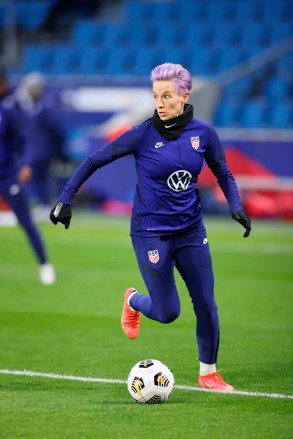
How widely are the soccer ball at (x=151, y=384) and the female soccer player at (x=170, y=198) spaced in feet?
1.77

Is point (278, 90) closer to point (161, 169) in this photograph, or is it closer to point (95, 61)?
point (95, 61)

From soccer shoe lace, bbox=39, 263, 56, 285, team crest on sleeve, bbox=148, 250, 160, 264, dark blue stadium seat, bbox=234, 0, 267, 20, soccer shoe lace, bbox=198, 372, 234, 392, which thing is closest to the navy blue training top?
team crest on sleeve, bbox=148, 250, 160, 264

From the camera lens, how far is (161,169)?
23.3ft

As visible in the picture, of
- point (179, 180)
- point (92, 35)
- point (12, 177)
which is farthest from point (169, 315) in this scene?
point (92, 35)

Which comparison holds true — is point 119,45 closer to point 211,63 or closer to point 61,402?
point 211,63

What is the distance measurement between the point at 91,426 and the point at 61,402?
0.78 m

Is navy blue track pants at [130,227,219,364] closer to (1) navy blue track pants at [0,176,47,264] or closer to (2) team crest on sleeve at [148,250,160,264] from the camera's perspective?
(2) team crest on sleeve at [148,250,160,264]

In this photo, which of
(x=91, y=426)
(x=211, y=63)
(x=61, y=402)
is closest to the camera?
(x=91, y=426)

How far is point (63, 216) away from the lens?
7090 mm

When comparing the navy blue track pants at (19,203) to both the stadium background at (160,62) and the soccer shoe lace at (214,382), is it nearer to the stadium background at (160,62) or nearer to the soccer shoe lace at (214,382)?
the soccer shoe lace at (214,382)

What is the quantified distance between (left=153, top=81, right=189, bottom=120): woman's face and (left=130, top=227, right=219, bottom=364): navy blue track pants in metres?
0.86

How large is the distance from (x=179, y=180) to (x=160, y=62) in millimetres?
22499

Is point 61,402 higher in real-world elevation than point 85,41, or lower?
higher

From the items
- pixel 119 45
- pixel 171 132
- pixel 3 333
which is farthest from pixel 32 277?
pixel 119 45
